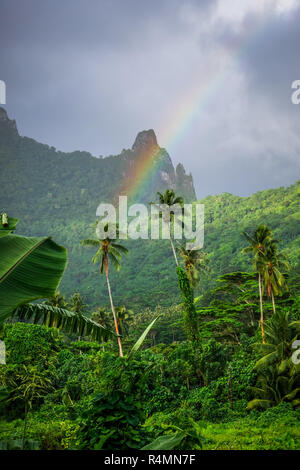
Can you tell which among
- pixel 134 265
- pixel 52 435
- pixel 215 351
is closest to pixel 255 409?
pixel 215 351

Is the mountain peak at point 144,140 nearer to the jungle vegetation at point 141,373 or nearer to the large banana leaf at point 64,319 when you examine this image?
the jungle vegetation at point 141,373

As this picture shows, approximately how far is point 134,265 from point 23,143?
136 m

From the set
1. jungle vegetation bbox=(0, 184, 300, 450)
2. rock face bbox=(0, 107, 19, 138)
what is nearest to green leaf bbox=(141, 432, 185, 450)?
jungle vegetation bbox=(0, 184, 300, 450)

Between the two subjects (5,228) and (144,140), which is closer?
(5,228)

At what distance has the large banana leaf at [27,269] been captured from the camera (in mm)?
3438

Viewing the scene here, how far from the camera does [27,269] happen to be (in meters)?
3.74

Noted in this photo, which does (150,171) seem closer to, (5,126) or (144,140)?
(144,140)

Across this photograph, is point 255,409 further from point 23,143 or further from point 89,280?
point 23,143

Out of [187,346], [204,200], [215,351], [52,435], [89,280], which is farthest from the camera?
[204,200]

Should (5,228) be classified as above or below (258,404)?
above

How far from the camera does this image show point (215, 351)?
20344mm

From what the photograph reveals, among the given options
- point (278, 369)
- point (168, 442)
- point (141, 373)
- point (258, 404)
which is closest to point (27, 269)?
point (141, 373)

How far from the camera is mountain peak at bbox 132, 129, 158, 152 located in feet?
641

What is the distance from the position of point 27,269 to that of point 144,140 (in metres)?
200
